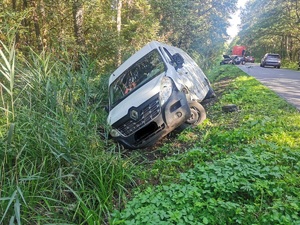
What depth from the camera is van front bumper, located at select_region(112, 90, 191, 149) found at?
194 inches

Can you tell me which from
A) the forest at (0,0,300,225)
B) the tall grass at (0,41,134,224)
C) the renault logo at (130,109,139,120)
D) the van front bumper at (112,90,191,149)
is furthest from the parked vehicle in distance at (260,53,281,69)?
the tall grass at (0,41,134,224)

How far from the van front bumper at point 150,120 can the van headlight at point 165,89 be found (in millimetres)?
73

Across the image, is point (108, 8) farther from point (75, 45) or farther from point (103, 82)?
point (103, 82)

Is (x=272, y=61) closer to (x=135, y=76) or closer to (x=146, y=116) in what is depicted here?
(x=135, y=76)

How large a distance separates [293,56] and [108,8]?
30.3 metres

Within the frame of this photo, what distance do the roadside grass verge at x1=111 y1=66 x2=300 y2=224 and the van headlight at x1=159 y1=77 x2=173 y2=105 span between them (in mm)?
915

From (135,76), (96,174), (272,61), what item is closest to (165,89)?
(135,76)

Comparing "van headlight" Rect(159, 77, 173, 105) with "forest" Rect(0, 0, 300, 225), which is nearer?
"forest" Rect(0, 0, 300, 225)

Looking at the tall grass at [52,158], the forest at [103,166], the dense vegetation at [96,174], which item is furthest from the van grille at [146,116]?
the tall grass at [52,158]

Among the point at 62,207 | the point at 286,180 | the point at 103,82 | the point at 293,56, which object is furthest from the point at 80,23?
the point at 293,56

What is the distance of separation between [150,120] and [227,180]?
7.14ft

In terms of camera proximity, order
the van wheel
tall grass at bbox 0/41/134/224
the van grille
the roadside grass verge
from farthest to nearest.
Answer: the van wheel
the van grille
tall grass at bbox 0/41/134/224
the roadside grass verge

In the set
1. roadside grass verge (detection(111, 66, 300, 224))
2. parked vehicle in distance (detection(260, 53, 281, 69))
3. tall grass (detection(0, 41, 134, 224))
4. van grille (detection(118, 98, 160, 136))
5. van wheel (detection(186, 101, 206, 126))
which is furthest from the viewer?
parked vehicle in distance (detection(260, 53, 281, 69))

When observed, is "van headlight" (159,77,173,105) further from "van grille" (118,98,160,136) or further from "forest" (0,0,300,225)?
"forest" (0,0,300,225)
